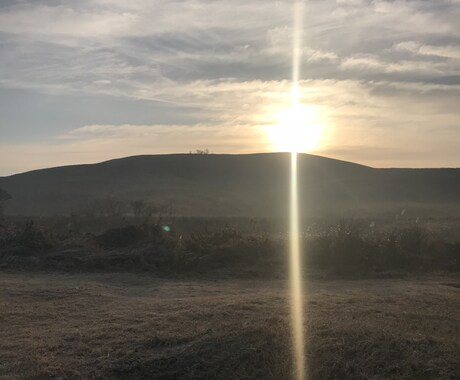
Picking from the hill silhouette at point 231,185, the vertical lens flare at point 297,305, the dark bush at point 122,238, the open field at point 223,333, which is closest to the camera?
the open field at point 223,333

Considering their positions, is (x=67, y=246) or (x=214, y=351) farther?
(x=67, y=246)

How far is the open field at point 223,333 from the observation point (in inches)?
231

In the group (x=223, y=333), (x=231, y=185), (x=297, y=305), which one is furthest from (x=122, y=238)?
(x=231, y=185)

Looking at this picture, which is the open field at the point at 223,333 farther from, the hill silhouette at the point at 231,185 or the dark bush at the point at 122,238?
the hill silhouette at the point at 231,185

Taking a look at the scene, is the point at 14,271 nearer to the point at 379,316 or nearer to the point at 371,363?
the point at 379,316

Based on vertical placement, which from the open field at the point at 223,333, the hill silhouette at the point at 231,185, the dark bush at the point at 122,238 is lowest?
the open field at the point at 223,333

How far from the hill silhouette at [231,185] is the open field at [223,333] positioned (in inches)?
1528

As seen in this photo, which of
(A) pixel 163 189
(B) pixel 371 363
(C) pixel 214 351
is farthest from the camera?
(A) pixel 163 189

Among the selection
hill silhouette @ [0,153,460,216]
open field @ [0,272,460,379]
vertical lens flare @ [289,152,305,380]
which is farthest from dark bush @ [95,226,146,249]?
hill silhouette @ [0,153,460,216]

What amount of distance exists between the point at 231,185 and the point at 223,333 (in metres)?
77.6

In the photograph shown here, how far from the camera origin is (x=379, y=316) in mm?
7777

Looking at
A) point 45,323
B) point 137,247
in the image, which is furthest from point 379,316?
point 137,247

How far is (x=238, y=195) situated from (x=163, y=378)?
68213mm

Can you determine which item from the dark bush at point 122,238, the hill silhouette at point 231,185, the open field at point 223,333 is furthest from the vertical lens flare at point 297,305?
the hill silhouette at point 231,185
